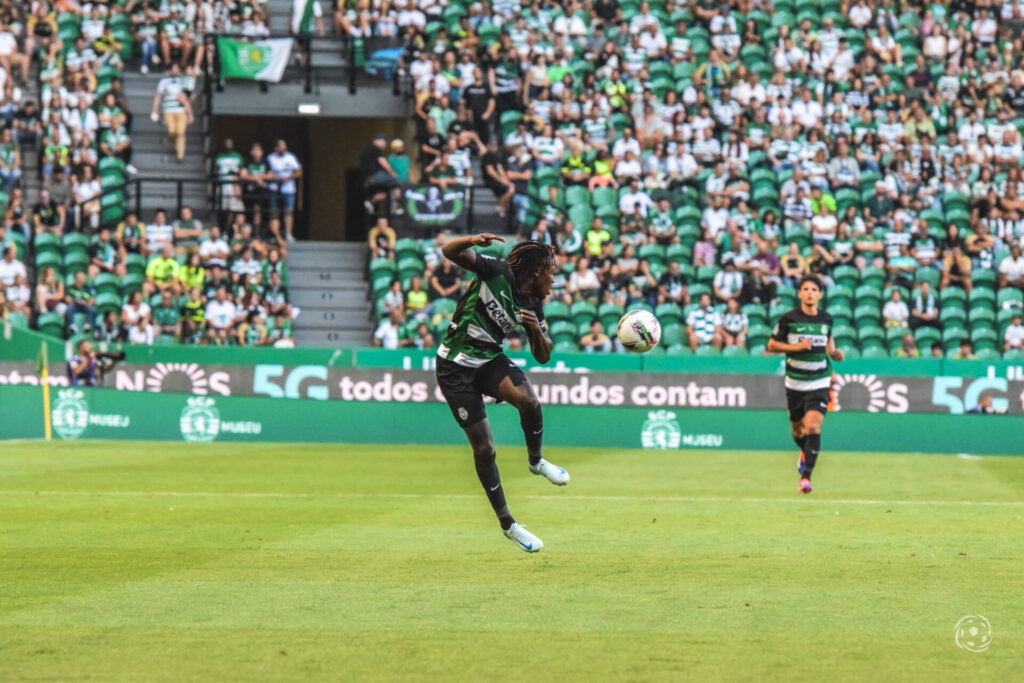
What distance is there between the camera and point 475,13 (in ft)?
106

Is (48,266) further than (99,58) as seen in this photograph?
No

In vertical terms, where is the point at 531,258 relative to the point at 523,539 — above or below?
above

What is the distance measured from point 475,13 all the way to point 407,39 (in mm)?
1948

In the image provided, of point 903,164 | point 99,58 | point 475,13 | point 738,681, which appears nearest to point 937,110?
point 903,164

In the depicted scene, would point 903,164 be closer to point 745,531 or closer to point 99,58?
point 99,58

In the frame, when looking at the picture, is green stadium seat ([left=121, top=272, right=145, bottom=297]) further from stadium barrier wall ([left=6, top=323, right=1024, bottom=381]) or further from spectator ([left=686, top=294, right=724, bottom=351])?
spectator ([left=686, top=294, right=724, bottom=351])

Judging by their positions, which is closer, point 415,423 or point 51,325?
point 415,423

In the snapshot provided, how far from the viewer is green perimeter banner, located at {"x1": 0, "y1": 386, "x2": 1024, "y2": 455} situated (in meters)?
24.0

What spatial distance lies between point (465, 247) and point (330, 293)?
19.5 m

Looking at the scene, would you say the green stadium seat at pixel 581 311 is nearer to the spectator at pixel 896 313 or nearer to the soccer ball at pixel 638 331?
the spectator at pixel 896 313

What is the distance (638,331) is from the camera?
34.0 ft

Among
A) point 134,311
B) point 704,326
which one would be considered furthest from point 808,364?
point 134,311

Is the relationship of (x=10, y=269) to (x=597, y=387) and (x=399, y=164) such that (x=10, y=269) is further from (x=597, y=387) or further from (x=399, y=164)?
(x=597, y=387)

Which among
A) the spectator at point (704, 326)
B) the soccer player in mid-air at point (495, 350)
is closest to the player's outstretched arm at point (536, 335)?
the soccer player in mid-air at point (495, 350)
